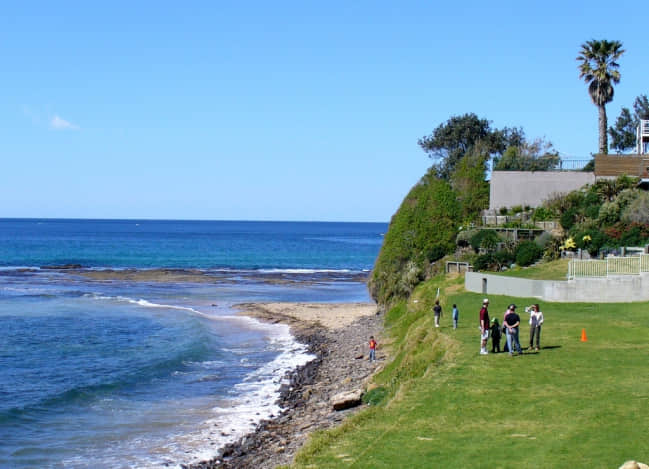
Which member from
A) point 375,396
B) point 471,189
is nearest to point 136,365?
point 375,396

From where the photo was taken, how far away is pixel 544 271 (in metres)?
41.0

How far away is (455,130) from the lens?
92.5 metres

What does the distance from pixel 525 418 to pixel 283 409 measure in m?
13.6

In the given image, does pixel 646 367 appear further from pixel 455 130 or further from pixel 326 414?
pixel 455 130

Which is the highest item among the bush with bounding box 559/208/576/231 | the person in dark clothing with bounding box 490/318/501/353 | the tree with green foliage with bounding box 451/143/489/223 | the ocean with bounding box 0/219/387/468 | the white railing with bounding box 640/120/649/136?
the white railing with bounding box 640/120/649/136

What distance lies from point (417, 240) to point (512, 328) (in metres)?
29.6

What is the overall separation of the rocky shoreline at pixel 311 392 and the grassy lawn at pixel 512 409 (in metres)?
2.62

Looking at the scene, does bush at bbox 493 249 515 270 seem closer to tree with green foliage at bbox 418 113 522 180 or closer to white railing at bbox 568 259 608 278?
white railing at bbox 568 259 608 278

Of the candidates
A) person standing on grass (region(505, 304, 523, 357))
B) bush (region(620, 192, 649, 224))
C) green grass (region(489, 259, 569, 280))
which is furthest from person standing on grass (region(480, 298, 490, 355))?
bush (region(620, 192, 649, 224))

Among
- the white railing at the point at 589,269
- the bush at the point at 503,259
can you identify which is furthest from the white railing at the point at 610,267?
the bush at the point at 503,259

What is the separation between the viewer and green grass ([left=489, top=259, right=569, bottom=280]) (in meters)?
39.0

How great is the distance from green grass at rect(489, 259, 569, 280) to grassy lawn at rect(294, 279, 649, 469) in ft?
35.2

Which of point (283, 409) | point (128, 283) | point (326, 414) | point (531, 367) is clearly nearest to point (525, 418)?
point (531, 367)

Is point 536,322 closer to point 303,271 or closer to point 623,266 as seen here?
point 623,266
